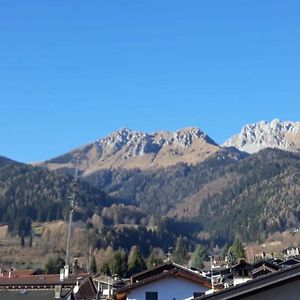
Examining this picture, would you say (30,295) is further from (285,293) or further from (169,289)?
(285,293)

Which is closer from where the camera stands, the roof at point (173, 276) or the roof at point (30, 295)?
the roof at point (30, 295)

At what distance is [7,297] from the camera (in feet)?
125

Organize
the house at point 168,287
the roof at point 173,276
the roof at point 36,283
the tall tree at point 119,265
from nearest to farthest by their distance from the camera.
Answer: the roof at point 173,276 → the house at point 168,287 → the roof at point 36,283 → the tall tree at point 119,265

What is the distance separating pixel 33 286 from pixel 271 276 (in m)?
46.1

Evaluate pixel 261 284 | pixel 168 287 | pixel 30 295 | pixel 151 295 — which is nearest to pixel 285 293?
pixel 261 284

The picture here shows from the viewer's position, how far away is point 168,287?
43438mm

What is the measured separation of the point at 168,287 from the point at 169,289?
0.17 metres

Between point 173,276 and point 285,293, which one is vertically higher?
point 173,276

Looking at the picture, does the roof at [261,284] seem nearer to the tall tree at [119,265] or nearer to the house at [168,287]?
the house at [168,287]

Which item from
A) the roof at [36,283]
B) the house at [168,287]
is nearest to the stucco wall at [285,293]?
the house at [168,287]

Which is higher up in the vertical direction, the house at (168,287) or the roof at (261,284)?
the house at (168,287)

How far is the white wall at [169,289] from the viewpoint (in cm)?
4241

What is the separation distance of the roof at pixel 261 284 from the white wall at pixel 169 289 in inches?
1145

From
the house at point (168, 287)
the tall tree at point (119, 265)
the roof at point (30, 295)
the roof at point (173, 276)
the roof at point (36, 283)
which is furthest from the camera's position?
the tall tree at point (119, 265)
